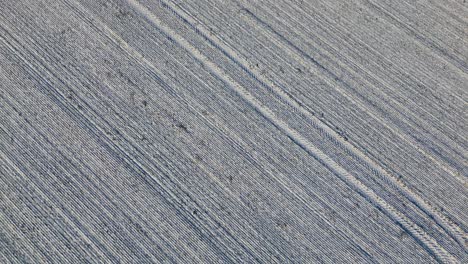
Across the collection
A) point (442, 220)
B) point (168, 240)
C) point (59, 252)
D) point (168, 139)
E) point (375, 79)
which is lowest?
point (59, 252)

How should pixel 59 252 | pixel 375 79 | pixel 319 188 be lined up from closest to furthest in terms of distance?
pixel 59 252
pixel 319 188
pixel 375 79

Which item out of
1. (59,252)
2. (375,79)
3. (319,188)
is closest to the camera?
(59,252)

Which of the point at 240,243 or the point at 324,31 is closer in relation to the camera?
the point at 240,243

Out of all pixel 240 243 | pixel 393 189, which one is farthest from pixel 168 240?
pixel 393 189

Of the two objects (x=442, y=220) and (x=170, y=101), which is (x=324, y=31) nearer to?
(x=170, y=101)

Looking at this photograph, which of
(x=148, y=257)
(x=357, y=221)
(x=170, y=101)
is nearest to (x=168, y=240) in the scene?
(x=148, y=257)

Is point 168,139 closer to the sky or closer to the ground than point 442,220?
closer to the ground

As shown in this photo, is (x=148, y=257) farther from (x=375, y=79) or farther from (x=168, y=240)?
(x=375, y=79)
